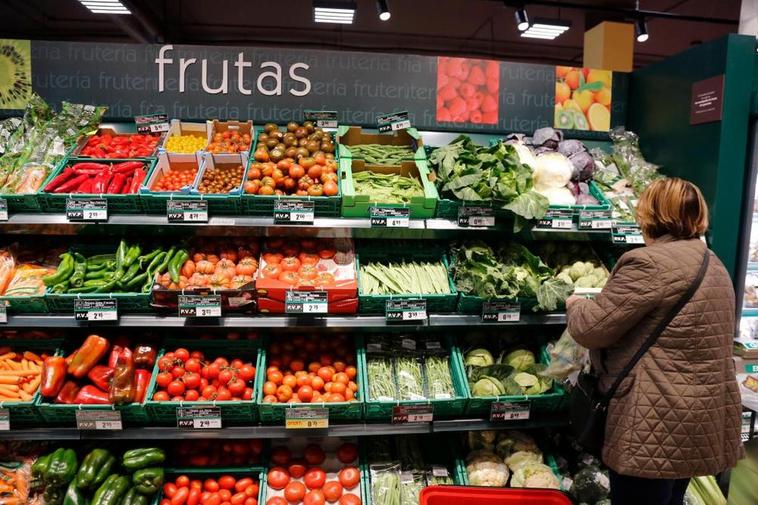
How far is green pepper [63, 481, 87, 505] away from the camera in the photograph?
2654 mm

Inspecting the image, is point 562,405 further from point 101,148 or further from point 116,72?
point 116,72

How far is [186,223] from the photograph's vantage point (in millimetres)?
2664

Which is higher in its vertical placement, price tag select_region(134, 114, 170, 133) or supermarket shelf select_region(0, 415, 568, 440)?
price tag select_region(134, 114, 170, 133)

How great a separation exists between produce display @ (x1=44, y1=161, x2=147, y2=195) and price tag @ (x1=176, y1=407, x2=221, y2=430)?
3.93 feet

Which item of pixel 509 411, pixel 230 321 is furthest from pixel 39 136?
pixel 509 411

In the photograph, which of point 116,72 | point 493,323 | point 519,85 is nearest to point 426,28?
point 519,85

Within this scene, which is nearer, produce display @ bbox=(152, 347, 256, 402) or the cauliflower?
produce display @ bbox=(152, 347, 256, 402)

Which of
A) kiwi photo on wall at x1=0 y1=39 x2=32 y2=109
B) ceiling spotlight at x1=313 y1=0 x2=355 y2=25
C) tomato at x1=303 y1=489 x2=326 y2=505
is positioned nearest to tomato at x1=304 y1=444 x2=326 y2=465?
tomato at x1=303 y1=489 x2=326 y2=505

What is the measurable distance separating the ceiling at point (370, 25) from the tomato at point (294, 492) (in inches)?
319

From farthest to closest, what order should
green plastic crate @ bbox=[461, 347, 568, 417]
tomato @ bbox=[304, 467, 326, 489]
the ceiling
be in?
the ceiling, tomato @ bbox=[304, 467, 326, 489], green plastic crate @ bbox=[461, 347, 568, 417]

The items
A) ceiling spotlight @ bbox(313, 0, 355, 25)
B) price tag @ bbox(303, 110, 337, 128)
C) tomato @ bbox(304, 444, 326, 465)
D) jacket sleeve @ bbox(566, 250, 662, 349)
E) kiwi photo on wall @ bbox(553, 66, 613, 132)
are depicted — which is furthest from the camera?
ceiling spotlight @ bbox(313, 0, 355, 25)

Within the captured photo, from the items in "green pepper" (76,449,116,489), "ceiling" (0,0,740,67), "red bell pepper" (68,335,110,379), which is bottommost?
"green pepper" (76,449,116,489)

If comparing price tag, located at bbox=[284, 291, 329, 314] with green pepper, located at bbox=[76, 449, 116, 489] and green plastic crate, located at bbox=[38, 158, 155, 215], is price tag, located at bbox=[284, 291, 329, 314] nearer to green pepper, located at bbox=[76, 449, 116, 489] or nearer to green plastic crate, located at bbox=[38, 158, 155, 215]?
green plastic crate, located at bbox=[38, 158, 155, 215]

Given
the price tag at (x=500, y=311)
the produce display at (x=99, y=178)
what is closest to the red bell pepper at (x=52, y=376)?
the produce display at (x=99, y=178)
